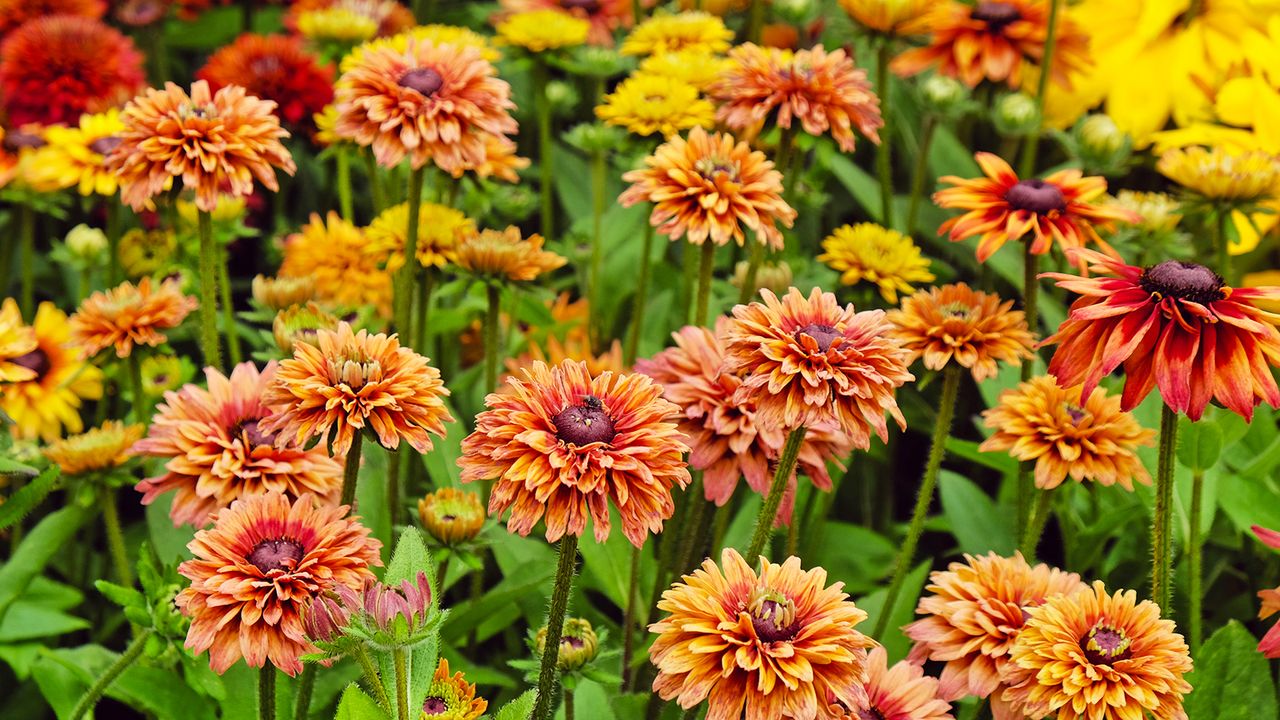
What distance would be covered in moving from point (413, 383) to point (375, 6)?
1397 mm

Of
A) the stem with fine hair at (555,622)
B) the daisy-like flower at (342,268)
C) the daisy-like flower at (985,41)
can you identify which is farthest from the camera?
the daisy-like flower at (985,41)

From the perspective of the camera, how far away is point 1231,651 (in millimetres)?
1166

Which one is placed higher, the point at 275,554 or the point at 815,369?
the point at 815,369

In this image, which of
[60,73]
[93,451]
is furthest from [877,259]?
[60,73]

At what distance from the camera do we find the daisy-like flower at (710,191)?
4.12 ft

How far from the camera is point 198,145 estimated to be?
123 centimetres

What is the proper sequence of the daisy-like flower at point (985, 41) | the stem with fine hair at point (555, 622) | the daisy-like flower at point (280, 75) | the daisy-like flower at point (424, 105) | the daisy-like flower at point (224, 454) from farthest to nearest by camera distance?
the daisy-like flower at point (280, 75) < the daisy-like flower at point (985, 41) < the daisy-like flower at point (424, 105) < the daisy-like flower at point (224, 454) < the stem with fine hair at point (555, 622)

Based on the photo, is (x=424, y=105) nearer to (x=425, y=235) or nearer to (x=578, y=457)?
(x=425, y=235)

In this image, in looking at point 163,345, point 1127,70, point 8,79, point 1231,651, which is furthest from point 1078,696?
point 8,79

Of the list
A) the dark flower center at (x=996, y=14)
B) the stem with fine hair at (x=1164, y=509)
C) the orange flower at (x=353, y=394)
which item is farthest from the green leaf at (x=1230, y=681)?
the dark flower center at (x=996, y=14)

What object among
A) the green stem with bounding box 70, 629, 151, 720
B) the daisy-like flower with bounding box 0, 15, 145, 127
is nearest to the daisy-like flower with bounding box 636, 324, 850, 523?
the green stem with bounding box 70, 629, 151, 720

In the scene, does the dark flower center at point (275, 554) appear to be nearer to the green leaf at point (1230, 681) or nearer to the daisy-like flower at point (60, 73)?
the green leaf at point (1230, 681)

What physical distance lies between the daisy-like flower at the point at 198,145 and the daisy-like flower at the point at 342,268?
1.29 feet

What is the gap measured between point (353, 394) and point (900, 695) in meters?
0.52
